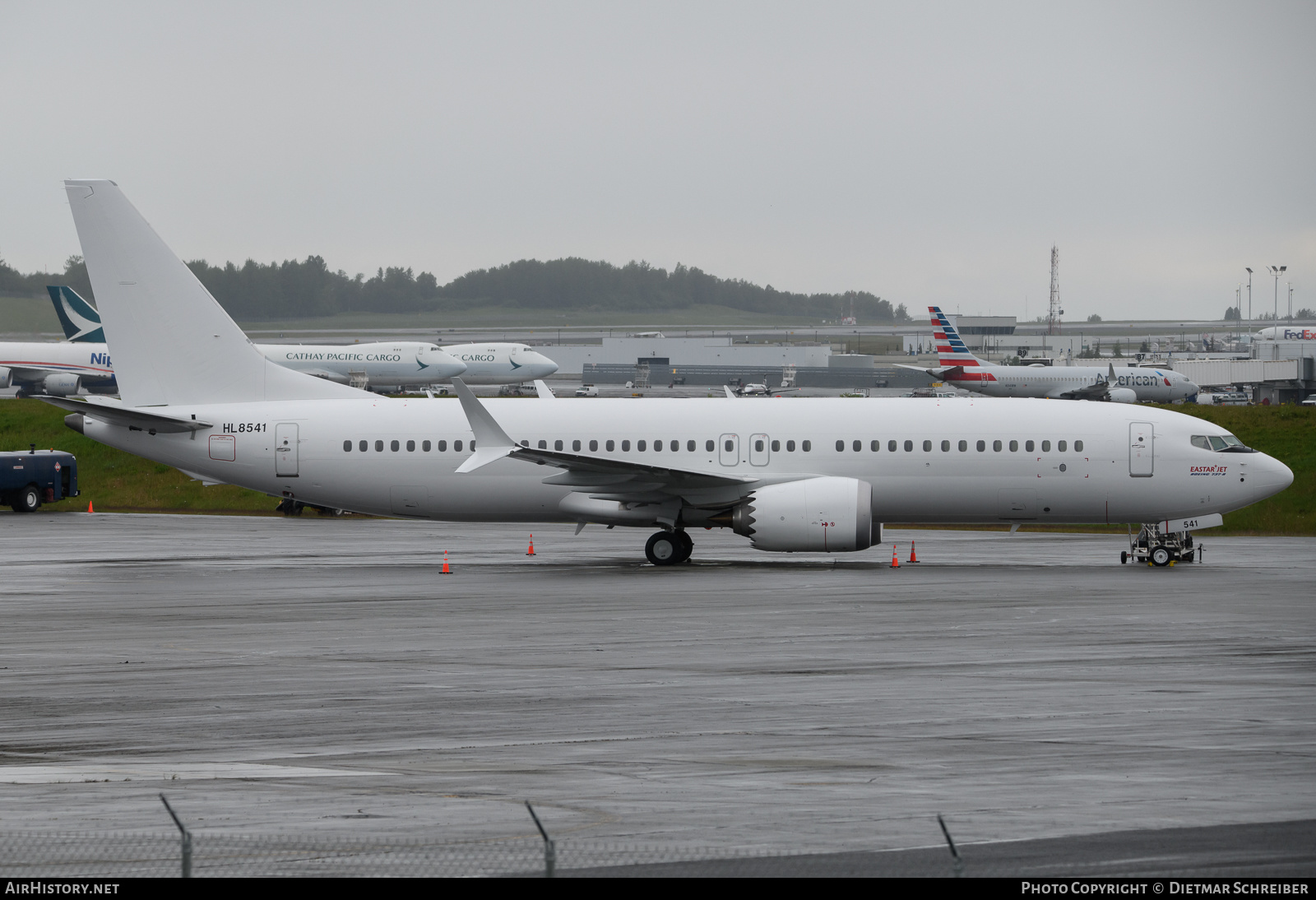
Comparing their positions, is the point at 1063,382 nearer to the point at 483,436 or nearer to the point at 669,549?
the point at 669,549

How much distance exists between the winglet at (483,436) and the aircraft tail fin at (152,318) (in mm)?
6749

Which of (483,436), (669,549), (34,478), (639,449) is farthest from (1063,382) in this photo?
(483,436)

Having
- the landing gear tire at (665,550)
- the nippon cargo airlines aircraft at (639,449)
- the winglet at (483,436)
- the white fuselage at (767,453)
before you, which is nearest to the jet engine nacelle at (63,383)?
the nippon cargo airlines aircraft at (639,449)

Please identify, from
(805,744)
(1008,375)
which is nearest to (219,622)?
(805,744)

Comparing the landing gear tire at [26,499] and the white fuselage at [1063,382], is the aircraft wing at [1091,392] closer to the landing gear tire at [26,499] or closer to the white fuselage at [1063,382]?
the white fuselage at [1063,382]

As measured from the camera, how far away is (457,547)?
127 ft

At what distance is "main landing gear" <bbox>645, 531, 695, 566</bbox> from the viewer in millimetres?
32812

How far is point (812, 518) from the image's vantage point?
30.9 meters

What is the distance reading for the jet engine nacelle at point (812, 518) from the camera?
101 ft

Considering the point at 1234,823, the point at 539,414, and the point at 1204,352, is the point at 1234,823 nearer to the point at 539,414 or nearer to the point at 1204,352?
the point at 539,414

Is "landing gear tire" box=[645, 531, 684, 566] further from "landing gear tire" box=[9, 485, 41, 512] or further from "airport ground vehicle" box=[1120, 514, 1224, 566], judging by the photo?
"landing gear tire" box=[9, 485, 41, 512]

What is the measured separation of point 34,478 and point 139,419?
2069cm

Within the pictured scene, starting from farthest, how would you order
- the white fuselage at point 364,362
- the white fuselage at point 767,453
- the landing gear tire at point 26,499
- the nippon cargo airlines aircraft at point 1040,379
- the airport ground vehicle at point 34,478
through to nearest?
the nippon cargo airlines aircraft at point 1040,379, the white fuselage at point 364,362, the landing gear tire at point 26,499, the airport ground vehicle at point 34,478, the white fuselage at point 767,453

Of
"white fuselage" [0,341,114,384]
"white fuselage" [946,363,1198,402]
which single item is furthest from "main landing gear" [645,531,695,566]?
"white fuselage" [0,341,114,384]
